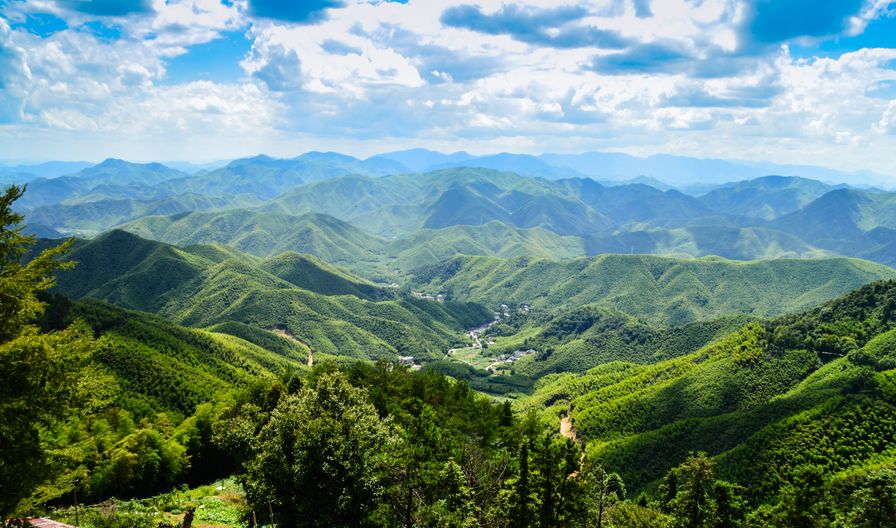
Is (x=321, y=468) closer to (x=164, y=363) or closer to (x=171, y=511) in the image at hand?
(x=171, y=511)

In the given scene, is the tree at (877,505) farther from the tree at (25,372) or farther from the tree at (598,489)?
the tree at (25,372)

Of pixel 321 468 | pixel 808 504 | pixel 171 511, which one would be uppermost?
pixel 321 468

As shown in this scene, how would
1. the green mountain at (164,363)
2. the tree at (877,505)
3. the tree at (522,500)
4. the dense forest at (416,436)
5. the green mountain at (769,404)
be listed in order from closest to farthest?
the dense forest at (416,436), the tree at (522,500), the tree at (877,505), the green mountain at (769,404), the green mountain at (164,363)

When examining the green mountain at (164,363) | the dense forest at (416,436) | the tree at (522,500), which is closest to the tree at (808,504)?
the dense forest at (416,436)

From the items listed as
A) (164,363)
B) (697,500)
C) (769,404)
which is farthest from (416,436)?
(769,404)

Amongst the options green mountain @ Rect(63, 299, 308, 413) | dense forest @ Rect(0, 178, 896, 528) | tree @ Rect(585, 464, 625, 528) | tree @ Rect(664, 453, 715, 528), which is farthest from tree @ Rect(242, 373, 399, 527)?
green mountain @ Rect(63, 299, 308, 413)

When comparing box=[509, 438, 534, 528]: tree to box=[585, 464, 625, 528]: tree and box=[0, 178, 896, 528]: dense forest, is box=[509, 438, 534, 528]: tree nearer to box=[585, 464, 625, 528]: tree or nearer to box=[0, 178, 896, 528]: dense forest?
box=[0, 178, 896, 528]: dense forest
